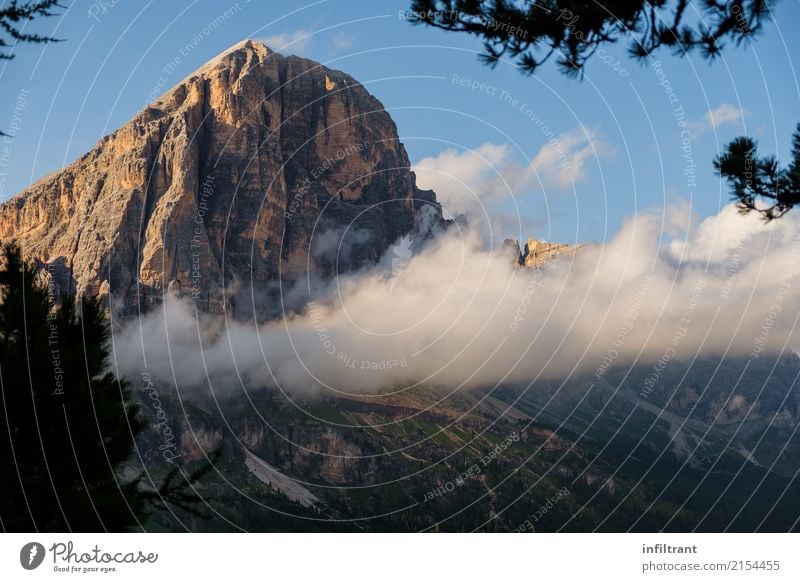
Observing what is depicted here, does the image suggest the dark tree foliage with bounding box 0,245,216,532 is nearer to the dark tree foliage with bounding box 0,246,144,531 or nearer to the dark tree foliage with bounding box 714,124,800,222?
the dark tree foliage with bounding box 0,246,144,531

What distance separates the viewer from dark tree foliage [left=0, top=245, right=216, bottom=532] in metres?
24.1

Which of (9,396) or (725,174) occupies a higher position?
(725,174)

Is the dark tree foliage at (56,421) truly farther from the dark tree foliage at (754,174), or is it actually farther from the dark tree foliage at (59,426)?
the dark tree foliage at (754,174)

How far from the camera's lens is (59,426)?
1003 inches

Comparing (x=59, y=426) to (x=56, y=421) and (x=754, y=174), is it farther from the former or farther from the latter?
(x=754, y=174)

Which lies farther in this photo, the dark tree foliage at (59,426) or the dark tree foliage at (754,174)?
the dark tree foliage at (59,426)

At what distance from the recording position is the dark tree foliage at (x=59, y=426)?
24.1 m

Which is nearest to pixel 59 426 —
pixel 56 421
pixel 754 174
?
pixel 56 421

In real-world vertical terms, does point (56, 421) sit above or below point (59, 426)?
above

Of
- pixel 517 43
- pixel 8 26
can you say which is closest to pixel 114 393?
pixel 8 26

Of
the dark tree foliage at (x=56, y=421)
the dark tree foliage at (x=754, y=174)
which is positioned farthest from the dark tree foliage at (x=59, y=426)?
the dark tree foliage at (x=754, y=174)
